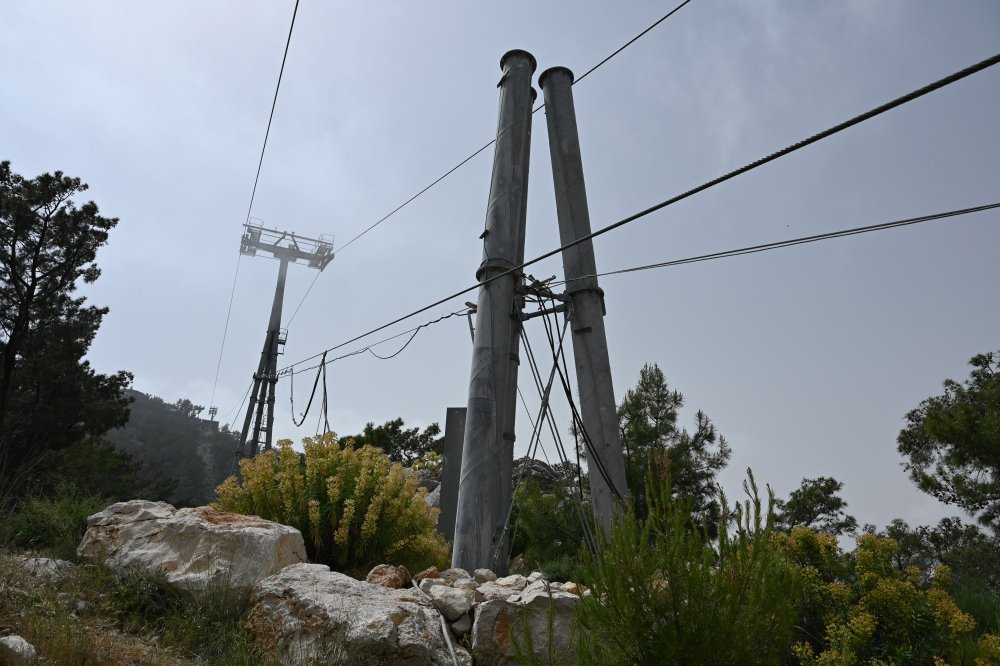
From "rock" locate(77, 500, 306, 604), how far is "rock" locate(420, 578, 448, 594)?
1.07m

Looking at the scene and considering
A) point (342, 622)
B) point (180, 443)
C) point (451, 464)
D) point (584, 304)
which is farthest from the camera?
point (180, 443)

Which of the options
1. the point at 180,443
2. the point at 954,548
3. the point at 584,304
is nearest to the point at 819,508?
the point at 954,548

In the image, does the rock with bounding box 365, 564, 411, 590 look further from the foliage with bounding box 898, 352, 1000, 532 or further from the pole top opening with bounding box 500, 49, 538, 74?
the foliage with bounding box 898, 352, 1000, 532

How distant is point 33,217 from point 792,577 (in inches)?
827

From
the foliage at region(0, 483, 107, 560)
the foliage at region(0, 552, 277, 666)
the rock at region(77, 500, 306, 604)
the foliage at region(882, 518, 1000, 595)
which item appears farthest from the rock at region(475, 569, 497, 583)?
the foliage at region(882, 518, 1000, 595)

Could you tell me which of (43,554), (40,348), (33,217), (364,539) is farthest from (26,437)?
(364,539)

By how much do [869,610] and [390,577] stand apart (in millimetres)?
3171

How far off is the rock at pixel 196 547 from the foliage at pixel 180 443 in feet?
102

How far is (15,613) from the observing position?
3551mm

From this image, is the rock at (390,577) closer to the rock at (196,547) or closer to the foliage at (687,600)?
the rock at (196,547)

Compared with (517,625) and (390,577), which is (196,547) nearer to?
(390,577)

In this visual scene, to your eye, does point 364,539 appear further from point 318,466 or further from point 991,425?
point 991,425

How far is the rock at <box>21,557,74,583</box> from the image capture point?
4.30 meters

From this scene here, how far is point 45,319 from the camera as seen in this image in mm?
18453
